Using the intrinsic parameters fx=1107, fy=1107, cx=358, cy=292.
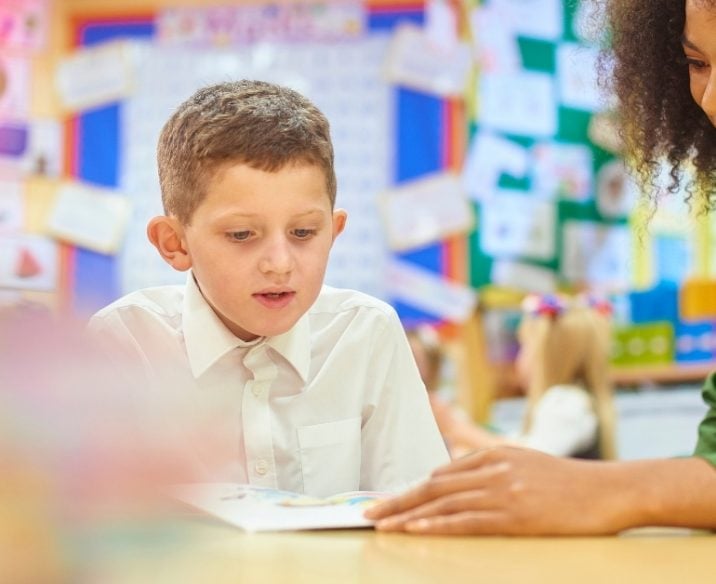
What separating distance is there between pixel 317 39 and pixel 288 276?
3.04 m

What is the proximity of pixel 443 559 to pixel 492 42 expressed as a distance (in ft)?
11.8

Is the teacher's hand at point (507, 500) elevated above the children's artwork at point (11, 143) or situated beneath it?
situated beneath

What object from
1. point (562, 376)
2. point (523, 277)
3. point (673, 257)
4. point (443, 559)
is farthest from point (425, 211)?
point (443, 559)

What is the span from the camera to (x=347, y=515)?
0.64 meters

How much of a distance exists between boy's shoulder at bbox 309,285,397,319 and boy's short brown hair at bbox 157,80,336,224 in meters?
0.12

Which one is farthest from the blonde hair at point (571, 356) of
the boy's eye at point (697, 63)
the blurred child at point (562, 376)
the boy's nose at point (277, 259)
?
the boy's nose at point (277, 259)

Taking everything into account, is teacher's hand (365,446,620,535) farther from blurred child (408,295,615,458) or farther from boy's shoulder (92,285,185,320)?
blurred child (408,295,615,458)

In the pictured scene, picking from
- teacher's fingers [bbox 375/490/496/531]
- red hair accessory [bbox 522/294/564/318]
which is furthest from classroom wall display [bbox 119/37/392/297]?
teacher's fingers [bbox 375/490/496/531]

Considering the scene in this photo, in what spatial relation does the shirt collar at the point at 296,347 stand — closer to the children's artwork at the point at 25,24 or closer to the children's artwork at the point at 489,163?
the children's artwork at the point at 489,163

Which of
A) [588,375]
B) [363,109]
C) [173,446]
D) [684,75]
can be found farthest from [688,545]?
[363,109]

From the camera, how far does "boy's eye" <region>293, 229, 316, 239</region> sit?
869mm

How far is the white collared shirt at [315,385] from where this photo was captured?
897 mm

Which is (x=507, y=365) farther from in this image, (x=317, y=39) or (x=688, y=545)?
(x=688, y=545)

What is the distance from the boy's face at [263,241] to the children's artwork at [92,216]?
2894 mm
